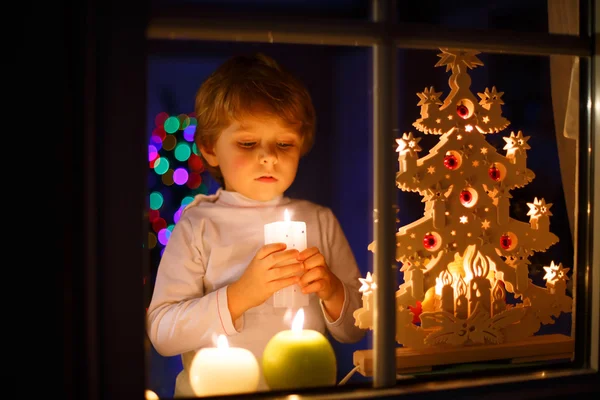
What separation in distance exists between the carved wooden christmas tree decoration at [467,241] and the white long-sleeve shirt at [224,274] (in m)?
0.18

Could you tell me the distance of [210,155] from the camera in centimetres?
136

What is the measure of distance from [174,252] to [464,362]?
2.17 feet

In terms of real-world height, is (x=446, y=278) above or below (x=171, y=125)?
below

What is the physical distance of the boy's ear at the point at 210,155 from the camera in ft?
4.45

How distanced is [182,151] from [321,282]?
45 centimetres

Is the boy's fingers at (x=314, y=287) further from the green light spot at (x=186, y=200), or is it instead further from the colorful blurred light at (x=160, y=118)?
the colorful blurred light at (x=160, y=118)

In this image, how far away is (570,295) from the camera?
1355mm

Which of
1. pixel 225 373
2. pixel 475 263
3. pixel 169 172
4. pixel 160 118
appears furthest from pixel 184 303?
pixel 475 263

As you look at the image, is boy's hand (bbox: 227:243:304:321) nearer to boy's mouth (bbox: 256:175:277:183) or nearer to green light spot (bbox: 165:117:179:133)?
boy's mouth (bbox: 256:175:277:183)

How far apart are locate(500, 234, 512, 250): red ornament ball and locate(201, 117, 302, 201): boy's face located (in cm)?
50

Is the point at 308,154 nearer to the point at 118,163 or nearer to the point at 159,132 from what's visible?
the point at 159,132

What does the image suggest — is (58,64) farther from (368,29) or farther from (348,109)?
(348,109)

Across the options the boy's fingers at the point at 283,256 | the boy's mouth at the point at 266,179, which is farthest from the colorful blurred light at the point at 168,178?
the boy's fingers at the point at 283,256

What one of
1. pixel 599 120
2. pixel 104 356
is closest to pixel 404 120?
pixel 599 120
